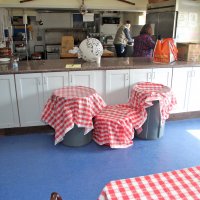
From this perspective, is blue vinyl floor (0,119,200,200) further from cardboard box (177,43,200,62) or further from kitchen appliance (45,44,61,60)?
kitchen appliance (45,44,61,60)

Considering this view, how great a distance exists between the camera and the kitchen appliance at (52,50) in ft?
23.3

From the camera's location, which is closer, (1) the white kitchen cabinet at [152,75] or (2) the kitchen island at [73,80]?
(2) the kitchen island at [73,80]

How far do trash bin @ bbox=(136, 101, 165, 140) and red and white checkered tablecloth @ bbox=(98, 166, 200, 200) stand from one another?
1.72 m

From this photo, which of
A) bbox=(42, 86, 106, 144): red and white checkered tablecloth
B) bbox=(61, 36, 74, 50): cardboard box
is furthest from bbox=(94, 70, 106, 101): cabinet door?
bbox=(61, 36, 74, 50): cardboard box

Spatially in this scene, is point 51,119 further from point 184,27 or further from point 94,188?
point 184,27

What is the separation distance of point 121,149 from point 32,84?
1.43 metres

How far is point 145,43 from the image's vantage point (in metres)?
4.25

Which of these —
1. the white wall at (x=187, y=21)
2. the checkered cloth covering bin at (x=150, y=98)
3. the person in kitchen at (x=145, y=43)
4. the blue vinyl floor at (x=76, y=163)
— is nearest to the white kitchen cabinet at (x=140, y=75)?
the checkered cloth covering bin at (x=150, y=98)

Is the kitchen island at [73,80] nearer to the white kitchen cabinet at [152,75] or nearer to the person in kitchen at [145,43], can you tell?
the white kitchen cabinet at [152,75]

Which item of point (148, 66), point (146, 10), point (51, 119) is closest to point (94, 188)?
point (51, 119)

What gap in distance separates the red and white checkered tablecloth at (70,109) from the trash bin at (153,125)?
0.65 metres

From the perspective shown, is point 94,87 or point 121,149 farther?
point 94,87

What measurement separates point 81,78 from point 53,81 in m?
0.38

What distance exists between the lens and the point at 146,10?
18.9 ft
